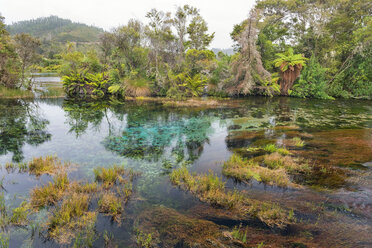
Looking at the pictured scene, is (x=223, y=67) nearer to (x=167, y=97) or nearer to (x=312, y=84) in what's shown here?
(x=167, y=97)

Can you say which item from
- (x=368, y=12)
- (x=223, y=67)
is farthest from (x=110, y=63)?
(x=368, y=12)

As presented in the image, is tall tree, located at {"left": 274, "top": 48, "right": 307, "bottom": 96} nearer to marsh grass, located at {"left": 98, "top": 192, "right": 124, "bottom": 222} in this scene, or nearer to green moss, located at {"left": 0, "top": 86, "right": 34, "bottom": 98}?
marsh grass, located at {"left": 98, "top": 192, "right": 124, "bottom": 222}

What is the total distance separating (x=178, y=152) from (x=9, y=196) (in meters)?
5.33

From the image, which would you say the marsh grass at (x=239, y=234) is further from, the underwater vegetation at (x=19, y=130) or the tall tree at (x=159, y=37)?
the tall tree at (x=159, y=37)

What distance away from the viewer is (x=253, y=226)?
3.84 meters

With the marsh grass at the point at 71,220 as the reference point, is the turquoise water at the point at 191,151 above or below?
above

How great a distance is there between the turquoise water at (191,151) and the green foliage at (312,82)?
8852mm

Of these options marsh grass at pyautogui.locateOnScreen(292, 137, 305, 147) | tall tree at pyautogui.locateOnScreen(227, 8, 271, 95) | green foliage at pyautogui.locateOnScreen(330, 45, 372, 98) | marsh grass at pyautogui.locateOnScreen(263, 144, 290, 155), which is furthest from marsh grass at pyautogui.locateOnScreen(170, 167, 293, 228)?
green foliage at pyautogui.locateOnScreen(330, 45, 372, 98)

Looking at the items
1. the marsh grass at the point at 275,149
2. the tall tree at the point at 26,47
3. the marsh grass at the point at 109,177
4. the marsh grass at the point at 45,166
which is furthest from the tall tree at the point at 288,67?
the tall tree at the point at 26,47

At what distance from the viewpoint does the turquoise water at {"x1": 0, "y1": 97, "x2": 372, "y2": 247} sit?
152 inches

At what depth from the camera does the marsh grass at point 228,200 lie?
404 cm

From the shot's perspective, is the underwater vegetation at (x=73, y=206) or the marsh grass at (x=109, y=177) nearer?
the underwater vegetation at (x=73, y=206)

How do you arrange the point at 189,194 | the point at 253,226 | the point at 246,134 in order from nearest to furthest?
the point at 253,226, the point at 189,194, the point at 246,134

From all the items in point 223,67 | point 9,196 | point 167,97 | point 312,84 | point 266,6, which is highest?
point 266,6
